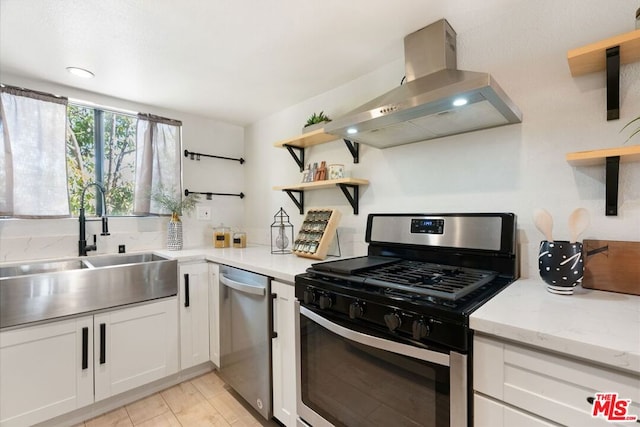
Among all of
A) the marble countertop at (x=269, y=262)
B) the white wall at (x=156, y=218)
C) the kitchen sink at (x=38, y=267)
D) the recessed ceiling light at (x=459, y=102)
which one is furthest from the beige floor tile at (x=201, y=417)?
the recessed ceiling light at (x=459, y=102)

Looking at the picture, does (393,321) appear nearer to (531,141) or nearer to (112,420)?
(531,141)

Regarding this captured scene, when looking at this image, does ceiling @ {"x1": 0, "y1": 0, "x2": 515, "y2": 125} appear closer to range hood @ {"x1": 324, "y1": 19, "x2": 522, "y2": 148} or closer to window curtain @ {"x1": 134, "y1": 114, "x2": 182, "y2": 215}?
range hood @ {"x1": 324, "y1": 19, "x2": 522, "y2": 148}

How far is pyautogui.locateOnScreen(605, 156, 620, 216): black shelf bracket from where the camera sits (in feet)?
3.47

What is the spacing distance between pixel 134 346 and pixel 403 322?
180cm

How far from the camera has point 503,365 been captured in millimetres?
812

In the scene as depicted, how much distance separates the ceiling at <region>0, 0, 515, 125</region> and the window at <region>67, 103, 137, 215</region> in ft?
0.86

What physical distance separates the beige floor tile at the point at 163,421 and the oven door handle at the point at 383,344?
1.20 m

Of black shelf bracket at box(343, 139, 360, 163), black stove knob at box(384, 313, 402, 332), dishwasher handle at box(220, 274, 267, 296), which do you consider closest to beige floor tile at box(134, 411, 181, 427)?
dishwasher handle at box(220, 274, 267, 296)

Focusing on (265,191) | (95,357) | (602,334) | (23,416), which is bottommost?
(23,416)

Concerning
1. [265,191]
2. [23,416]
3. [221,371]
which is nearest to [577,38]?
[265,191]

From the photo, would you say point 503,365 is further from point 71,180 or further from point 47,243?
point 71,180

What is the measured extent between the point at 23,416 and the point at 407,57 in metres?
2.74

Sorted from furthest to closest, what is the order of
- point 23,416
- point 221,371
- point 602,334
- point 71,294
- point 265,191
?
1. point 265,191
2. point 221,371
3. point 71,294
4. point 23,416
5. point 602,334

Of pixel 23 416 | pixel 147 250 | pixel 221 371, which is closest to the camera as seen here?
pixel 23 416
